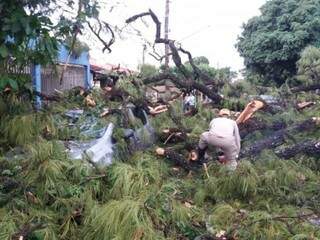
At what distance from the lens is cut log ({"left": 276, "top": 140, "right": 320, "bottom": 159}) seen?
6.12 m

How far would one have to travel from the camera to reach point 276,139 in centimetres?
663

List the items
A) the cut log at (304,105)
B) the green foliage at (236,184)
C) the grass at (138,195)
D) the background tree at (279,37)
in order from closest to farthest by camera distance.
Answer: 1. the grass at (138,195)
2. the green foliage at (236,184)
3. the cut log at (304,105)
4. the background tree at (279,37)

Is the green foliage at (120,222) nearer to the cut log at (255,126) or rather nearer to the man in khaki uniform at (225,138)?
the man in khaki uniform at (225,138)

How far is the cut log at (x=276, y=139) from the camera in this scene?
6.40 m

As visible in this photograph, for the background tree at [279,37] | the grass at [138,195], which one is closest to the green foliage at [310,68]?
the grass at [138,195]

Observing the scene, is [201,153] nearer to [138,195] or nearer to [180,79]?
[138,195]

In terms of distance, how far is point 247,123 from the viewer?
7.43 meters

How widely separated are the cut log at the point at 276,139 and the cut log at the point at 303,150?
31 centimetres

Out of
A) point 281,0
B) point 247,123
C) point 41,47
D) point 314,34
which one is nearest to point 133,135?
point 41,47

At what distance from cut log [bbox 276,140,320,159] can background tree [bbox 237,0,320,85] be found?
12.9 metres

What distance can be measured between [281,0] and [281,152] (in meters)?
15.7

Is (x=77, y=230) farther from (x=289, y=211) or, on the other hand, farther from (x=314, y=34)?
(x=314, y=34)

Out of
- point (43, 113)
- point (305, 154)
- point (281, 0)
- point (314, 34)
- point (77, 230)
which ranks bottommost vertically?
point (77, 230)

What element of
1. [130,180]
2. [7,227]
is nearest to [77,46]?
[130,180]
